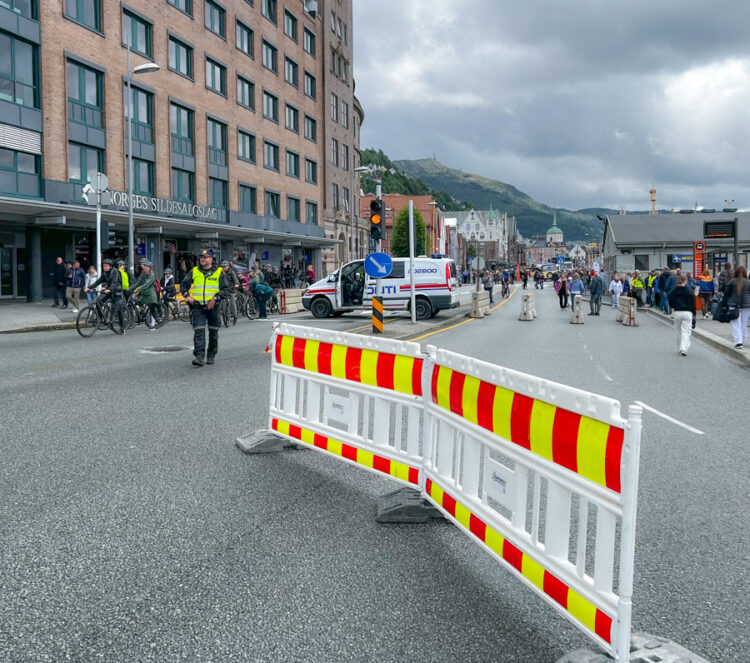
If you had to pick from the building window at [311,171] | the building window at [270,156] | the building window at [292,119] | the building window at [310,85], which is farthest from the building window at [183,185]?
the building window at [310,85]

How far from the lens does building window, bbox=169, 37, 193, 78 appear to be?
36.6 meters

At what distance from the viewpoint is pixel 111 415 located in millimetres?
7645

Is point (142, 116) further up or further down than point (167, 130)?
further up

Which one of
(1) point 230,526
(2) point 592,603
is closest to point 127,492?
(1) point 230,526

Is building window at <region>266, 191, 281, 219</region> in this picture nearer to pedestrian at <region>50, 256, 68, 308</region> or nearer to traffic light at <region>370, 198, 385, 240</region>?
pedestrian at <region>50, 256, 68, 308</region>

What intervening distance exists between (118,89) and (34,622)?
32.7 m

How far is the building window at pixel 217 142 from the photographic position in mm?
40062

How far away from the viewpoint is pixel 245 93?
4453 centimetres

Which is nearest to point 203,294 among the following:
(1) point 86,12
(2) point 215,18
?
(1) point 86,12

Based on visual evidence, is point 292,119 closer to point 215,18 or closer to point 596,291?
point 215,18

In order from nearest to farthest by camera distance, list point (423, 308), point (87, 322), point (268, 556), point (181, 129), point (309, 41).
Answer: point (268, 556)
point (87, 322)
point (423, 308)
point (181, 129)
point (309, 41)

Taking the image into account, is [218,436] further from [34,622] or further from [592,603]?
[592,603]

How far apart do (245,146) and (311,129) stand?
1151 cm

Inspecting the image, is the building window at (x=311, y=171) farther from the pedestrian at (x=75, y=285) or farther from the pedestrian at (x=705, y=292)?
the pedestrian at (x=705, y=292)
